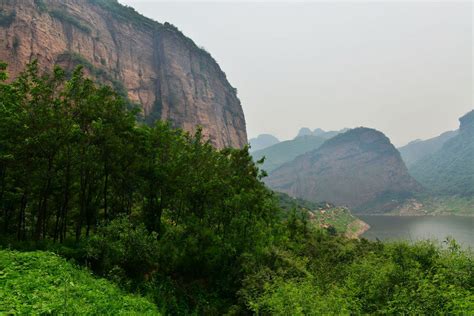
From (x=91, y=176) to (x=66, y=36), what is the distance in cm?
7956

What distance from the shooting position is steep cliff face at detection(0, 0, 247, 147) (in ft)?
226

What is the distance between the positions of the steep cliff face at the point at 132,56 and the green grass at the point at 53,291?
65.2m

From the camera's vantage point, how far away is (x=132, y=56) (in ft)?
357

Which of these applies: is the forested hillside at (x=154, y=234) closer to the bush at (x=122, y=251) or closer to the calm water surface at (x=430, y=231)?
the bush at (x=122, y=251)

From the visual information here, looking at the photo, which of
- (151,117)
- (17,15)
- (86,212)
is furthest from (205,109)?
(86,212)

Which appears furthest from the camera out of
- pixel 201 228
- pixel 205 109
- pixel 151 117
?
pixel 205 109

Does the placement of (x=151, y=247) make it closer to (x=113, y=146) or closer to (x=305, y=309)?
(x=113, y=146)

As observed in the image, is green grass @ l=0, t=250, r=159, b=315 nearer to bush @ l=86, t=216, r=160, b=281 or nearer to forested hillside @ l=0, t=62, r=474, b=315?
forested hillside @ l=0, t=62, r=474, b=315

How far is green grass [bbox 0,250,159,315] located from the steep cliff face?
214 feet

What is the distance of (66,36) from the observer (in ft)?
274

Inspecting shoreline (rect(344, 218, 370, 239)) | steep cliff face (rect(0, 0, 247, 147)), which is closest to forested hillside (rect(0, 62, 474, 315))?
steep cliff face (rect(0, 0, 247, 147))

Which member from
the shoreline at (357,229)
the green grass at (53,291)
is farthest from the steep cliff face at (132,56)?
the green grass at (53,291)

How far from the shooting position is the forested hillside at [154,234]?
511 inches

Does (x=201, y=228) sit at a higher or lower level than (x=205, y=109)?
lower
